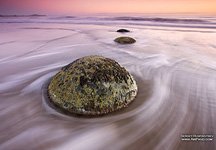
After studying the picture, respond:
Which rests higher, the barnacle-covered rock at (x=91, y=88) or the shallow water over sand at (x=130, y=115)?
the barnacle-covered rock at (x=91, y=88)

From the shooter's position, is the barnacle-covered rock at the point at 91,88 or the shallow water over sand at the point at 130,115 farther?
the barnacle-covered rock at the point at 91,88

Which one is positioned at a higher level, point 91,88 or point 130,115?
point 91,88

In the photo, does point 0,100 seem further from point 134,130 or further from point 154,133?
point 154,133

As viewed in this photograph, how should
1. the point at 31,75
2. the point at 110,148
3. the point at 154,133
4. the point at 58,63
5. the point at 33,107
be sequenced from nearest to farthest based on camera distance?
the point at 110,148
the point at 154,133
the point at 33,107
the point at 31,75
the point at 58,63

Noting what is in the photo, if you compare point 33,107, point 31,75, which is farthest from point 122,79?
point 31,75

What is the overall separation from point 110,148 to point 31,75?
2.71 m

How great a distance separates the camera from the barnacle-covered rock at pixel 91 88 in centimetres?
264

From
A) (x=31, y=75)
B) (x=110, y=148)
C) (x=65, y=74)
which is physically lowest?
(x=110, y=148)

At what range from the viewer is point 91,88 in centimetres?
269

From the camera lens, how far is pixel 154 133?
239 centimetres

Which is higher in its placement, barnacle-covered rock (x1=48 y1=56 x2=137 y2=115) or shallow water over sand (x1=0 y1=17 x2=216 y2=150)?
barnacle-covered rock (x1=48 y1=56 x2=137 y2=115)

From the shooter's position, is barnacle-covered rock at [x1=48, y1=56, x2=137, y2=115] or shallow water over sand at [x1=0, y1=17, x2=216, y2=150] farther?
barnacle-covered rock at [x1=48, y1=56, x2=137, y2=115]

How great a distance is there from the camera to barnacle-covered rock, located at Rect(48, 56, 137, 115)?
8.66 feet

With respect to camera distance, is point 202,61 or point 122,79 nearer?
point 122,79
